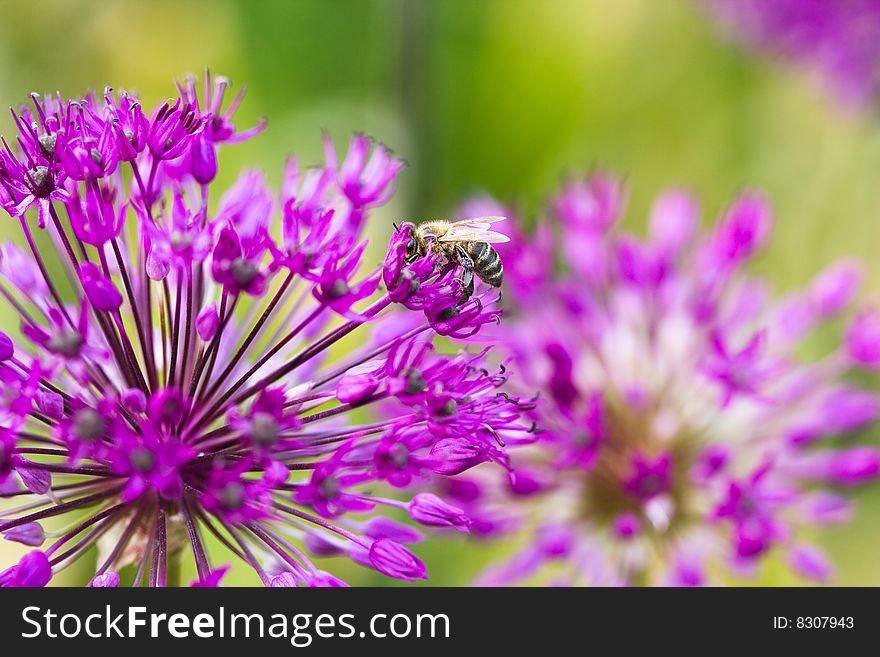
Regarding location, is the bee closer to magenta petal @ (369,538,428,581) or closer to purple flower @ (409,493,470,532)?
purple flower @ (409,493,470,532)

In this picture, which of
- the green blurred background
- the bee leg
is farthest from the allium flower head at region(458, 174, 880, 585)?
the green blurred background

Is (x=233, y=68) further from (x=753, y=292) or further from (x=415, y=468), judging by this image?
(x=415, y=468)

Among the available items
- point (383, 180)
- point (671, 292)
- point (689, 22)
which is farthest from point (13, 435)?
point (689, 22)

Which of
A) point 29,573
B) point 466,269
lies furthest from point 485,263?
point 29,573

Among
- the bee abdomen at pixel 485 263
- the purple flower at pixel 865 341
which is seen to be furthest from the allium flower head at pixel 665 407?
the bee abdomen at pixel 485 263

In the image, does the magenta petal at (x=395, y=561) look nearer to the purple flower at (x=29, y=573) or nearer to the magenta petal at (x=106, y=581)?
the magenta petal at (x=106, y=581)
